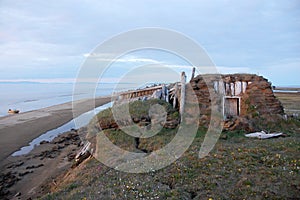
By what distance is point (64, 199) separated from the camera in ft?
26.3

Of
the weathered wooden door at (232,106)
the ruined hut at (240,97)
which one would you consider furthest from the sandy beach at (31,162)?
the weathered wooden door at (232,106)

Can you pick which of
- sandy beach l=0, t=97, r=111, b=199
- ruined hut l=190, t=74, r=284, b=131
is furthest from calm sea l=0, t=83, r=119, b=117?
ruined hut l=190, t=74, r=284, b=131

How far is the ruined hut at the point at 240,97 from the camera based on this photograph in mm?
15359

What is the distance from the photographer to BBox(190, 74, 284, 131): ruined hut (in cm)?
1536

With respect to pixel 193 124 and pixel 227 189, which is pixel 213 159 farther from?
pixel 193 124

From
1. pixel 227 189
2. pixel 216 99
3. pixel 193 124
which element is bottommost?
pixel 227 189

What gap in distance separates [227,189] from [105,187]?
395 centimetres

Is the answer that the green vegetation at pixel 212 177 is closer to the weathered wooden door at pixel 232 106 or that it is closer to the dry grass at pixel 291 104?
the weathered wooden door at pixel 232 106

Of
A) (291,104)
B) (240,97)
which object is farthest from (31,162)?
(291,104)

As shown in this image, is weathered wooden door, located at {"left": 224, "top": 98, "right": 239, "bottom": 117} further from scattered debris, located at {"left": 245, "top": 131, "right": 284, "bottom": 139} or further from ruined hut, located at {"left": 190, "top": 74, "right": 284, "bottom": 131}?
scattered debris, located at {"left": 245, "top": 131, "right": 284, "bottom": 139}

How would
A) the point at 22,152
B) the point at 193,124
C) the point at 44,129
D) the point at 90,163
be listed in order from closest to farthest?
1. the point at 90,163
2. the point at 193,124
3. the point at 22,152
4. the point at 44,129

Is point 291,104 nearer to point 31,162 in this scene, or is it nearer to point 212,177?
point 212,177

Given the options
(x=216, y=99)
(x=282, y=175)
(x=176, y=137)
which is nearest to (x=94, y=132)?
(x=176, y=137)

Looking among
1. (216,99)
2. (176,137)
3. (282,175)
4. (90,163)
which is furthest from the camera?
(216,99)
